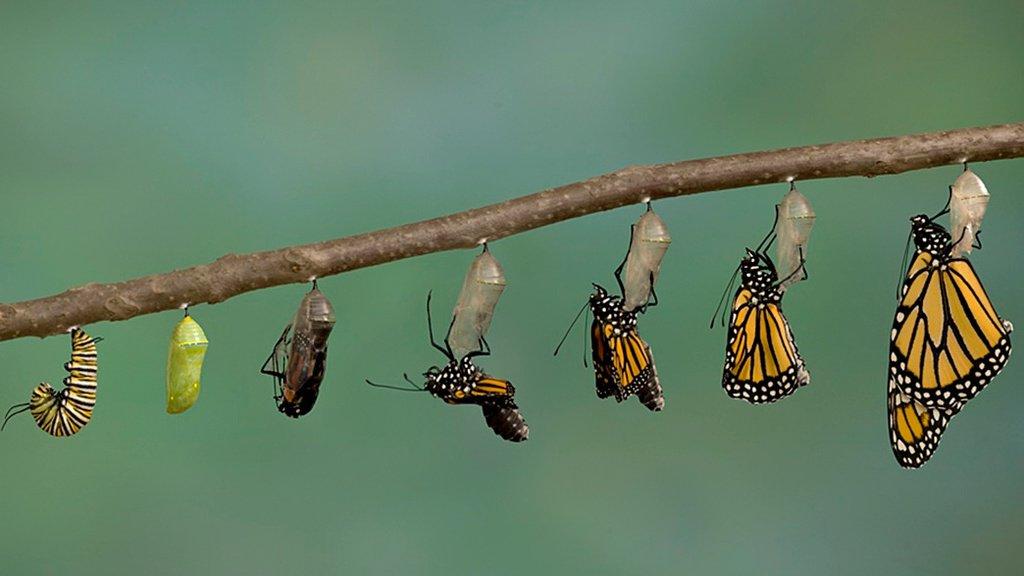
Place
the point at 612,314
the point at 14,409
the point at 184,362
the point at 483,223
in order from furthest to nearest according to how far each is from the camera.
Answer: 1. the point at 14,409
2. the point at 612,314
3. the point at 184,362
4. the point at 483,223

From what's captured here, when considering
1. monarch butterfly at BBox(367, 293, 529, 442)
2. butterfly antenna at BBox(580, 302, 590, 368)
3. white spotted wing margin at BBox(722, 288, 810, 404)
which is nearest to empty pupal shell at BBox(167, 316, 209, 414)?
monarch butterfly at BBox(367, 293, 529, 442)

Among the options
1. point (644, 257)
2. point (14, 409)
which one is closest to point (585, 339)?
point (644, 257)

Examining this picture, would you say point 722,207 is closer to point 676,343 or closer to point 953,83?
point 676,343

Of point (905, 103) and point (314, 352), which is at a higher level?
point (905, 103)

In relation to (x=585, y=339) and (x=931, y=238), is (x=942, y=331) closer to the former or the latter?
(x=931, y=238)

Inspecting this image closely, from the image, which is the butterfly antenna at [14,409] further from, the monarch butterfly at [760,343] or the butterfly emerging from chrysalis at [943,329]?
the butterfly emerging from chrysalis at [943,329]

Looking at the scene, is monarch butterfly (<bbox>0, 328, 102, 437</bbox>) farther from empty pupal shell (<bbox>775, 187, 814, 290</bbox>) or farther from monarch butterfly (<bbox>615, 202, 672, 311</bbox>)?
empty pupal shell (<bbox>775, 187, 814, 290</bbox>)

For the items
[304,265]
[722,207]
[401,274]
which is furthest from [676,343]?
[304,265]
